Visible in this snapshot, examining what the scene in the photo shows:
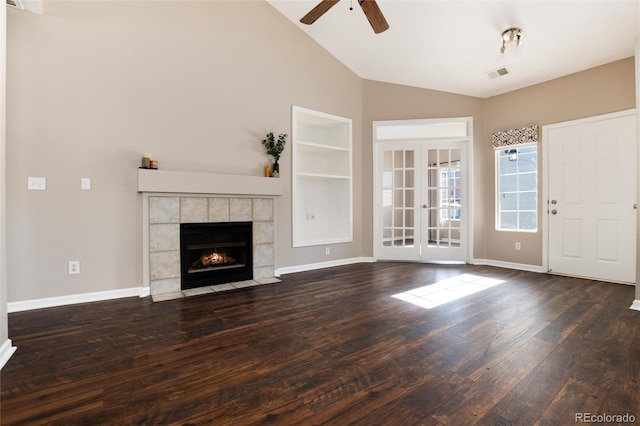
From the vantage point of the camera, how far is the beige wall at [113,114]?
285 cm

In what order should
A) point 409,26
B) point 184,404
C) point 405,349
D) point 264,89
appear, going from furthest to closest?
point 264,89 → point 409,26 → point 405,349 → point 184,404

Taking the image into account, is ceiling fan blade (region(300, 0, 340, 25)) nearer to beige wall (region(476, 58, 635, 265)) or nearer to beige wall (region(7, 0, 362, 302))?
beige wall (region(7, 0, 362, 302))

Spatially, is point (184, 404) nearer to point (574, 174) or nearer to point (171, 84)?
point (171, 84)

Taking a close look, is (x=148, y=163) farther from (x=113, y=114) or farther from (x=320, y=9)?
(x=320, y=9)

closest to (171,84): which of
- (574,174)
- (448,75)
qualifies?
(448,75)

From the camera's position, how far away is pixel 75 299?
9.97 feet

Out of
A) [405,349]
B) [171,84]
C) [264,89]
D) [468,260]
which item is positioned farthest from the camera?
[468,260]

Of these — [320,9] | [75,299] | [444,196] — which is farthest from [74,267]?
[444,196]

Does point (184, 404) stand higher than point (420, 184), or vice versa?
point (420, 184)

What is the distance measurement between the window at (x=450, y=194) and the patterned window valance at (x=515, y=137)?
0.73 metres

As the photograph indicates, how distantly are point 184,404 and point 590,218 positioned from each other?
5222 mm

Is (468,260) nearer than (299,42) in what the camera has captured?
No

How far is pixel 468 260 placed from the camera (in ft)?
17.0
